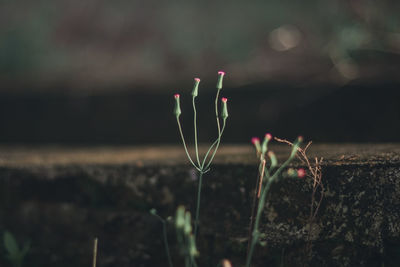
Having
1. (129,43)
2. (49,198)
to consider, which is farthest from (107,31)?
(49,198)

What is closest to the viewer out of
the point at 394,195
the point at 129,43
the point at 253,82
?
the point at 394,195

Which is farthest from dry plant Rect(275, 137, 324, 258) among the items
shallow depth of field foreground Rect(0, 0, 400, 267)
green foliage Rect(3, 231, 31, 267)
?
green foliage Rect(3, 231, 31, 267)

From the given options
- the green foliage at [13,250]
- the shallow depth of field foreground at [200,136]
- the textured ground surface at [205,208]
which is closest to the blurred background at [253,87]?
the shallow depth of field foreground at [200,136]

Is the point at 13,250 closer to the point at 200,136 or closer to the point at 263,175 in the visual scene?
the point at 263,175

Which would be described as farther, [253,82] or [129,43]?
[129,43]

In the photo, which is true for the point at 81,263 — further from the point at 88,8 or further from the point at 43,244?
the point at 88,8

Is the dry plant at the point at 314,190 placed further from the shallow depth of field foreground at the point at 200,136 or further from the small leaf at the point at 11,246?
the small leaf at the point at 11,246
